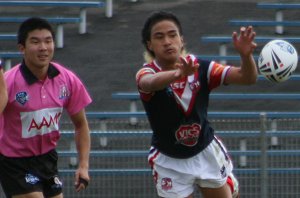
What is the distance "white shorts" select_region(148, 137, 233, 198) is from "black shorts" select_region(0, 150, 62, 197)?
742mm

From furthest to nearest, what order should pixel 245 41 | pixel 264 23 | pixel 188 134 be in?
1. pixel 264 23
2. pixel 188 134
3. pixel 245 41

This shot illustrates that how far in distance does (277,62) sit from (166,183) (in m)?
1.13

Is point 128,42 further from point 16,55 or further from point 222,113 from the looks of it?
point 222,113

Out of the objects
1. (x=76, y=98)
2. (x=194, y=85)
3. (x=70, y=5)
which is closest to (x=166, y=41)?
(x=194, y=85)

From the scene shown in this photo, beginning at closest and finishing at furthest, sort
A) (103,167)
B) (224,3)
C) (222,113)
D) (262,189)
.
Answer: (262,189), (103,167), (222,113), (224,3)

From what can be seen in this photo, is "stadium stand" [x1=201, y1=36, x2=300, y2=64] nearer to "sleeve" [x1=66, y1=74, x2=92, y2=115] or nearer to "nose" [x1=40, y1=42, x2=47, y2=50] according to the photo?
"sleeve" [x1=66, y1=74, x2=92, y2=115]

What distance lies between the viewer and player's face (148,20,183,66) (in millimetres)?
6484

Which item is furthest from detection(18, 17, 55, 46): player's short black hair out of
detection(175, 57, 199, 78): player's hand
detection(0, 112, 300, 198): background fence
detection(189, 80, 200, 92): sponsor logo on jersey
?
detection(0, 112, 300, 198): background fence

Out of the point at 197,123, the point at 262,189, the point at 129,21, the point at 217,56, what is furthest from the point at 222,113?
the point at 197,123

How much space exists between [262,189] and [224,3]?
7.54 m

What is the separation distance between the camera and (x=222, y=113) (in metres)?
11.6

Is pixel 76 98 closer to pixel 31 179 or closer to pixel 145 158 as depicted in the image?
pixel 31 179

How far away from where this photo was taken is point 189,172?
669cm

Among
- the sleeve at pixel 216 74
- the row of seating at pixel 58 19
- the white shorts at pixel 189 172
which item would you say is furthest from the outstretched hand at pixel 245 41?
the row of seating at pixel 58 19
